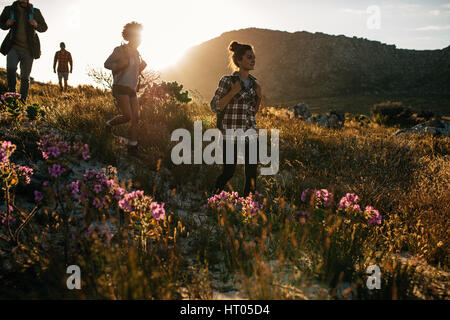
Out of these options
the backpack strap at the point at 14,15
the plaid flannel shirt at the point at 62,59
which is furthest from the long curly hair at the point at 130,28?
the plaid flannel shirt at the point at 62,59

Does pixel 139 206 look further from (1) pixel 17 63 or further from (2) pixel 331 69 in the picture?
(2) pixel 331 69

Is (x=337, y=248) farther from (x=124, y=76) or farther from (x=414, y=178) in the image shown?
(x=124, y=76)

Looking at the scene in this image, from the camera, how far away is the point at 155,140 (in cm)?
523

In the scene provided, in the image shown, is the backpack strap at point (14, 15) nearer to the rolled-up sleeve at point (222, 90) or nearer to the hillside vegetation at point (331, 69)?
the rolled-up sleeve at point (222, 90)

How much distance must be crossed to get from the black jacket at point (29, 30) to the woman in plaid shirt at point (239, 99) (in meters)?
4.31

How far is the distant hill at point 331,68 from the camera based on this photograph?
60603mm

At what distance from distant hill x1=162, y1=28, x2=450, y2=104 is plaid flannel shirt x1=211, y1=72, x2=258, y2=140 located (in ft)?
172

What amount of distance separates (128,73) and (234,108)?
6.72ft

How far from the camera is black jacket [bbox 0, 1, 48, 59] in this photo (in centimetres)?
515

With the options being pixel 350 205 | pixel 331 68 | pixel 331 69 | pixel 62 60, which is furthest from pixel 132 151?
pixel 331 68

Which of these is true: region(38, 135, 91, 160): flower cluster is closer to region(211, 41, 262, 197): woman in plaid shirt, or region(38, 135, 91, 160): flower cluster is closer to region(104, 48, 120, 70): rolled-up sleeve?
region(211, 41, 262, 197): woman in plaid shirt

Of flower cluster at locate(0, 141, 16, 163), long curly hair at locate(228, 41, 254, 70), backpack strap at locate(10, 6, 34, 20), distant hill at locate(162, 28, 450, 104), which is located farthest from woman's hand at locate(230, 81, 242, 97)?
distant hill at locate(162, 28, 450, 104)
